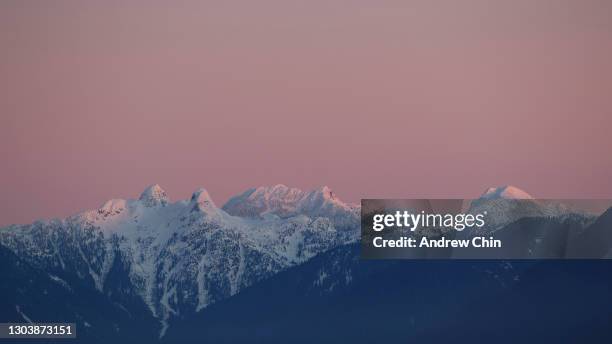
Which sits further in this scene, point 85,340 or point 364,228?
point 85,340

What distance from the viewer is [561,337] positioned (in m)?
186

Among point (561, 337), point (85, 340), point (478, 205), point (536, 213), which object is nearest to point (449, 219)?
point (478, 205)

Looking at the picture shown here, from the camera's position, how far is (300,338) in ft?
650

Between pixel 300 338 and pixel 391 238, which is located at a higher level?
pixel 391 238

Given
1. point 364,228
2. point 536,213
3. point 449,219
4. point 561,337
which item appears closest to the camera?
point 449,219

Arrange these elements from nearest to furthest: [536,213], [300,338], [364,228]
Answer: [364,228] → [536,213] → [300,338]

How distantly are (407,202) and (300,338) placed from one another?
76.6m

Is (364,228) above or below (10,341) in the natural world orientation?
above

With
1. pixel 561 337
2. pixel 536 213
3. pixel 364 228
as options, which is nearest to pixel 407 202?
pixel 364 228

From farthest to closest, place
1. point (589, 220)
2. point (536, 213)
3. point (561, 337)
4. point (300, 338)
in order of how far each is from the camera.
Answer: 1. point (300, 338)
2. point (561, 337)
3. point (536, 213)
4. point (589, 220)

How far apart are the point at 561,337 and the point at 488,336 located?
10.9 m

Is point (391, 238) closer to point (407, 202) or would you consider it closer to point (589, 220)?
point (407, 202)

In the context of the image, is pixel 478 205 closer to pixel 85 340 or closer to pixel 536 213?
pixel 536 213

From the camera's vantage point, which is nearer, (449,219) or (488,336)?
(449,219)
